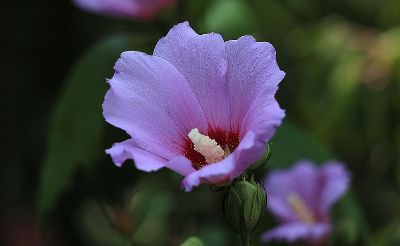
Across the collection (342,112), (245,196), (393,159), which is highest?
(245,196)

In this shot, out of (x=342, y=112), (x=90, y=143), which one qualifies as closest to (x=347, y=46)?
(x=342, y=112)

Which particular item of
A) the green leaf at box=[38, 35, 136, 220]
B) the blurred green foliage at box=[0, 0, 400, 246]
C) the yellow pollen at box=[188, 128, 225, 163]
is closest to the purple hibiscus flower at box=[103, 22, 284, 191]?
the yellow pollen at box=[188, 128, 225, 163]

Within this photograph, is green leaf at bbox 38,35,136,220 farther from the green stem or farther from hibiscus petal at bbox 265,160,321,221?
the green stem

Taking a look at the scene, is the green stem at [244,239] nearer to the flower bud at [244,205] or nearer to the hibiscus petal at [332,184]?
the flower bud at [244,205]

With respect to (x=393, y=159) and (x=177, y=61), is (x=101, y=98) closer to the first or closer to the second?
(x=177, y=61)

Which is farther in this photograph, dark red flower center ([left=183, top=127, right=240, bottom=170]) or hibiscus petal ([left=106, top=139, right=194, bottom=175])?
dark red flower center ([left=183, top=127, right=240, bottom=170])

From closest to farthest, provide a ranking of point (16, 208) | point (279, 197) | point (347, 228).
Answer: point (347, 228)
point (279, 197)
point (16, 208)
